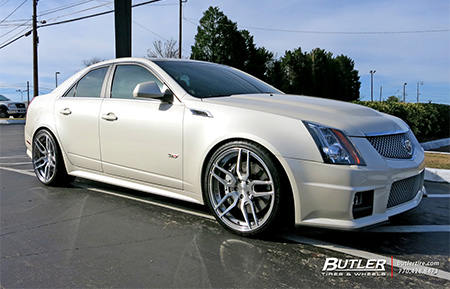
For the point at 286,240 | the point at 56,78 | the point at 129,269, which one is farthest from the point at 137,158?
the point at 56,78

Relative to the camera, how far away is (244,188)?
309 centimetres

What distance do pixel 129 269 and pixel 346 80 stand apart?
59.7 m

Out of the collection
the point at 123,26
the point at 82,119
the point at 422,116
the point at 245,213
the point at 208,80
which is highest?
the point at 123,26

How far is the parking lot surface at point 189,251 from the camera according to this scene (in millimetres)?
2420

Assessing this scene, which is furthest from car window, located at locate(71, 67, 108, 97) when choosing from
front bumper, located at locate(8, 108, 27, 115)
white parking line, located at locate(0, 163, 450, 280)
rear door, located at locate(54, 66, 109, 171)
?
front bumper, located at locate(8, 108, 27, 115)

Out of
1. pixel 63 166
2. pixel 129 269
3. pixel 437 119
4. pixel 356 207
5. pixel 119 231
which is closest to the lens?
pixel 129 269

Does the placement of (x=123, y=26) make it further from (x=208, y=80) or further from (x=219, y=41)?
(x=219, y=41)

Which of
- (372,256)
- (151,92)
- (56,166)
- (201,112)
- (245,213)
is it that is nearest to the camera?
(372,256)

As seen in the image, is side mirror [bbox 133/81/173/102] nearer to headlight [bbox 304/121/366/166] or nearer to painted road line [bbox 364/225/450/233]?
headlight [bbox 304/121/366/166]

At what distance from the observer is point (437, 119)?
46.2 feet

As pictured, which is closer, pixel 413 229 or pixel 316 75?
pixel 413 229

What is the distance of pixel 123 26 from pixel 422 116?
32.7 feet

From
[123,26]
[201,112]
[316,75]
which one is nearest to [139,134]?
[201,112]

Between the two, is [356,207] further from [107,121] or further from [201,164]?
[107,121]
